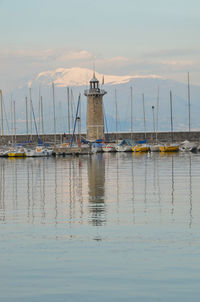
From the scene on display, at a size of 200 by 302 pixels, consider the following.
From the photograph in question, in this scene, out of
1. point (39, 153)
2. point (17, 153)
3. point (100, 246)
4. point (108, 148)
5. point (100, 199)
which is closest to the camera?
point (100, 246)

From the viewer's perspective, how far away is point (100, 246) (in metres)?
12.4

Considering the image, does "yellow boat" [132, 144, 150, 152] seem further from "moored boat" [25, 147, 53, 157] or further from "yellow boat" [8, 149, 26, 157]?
"yellow boat" [8, 149, 26, 157]

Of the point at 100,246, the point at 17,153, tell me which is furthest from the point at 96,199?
the point at 17,153

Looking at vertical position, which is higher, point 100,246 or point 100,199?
point 100,246

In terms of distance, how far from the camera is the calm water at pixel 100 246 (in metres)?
9.38

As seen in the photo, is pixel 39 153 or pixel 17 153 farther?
pixel 17 153

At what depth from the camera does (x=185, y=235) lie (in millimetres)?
13438

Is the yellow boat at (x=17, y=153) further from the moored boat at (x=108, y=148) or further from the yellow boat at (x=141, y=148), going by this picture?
the yellow boat at (x=141, y=148)

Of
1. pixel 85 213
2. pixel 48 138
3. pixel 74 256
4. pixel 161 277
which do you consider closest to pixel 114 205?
pixel 85 213

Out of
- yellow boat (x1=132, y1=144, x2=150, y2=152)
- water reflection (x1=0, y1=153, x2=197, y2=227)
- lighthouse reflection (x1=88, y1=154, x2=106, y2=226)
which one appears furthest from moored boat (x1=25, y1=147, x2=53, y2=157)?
water reflection (x1=0, y1=153, x2=197, y2=227)

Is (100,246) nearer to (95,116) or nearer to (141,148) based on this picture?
(141,148)

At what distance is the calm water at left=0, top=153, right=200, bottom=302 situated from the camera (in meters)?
9.38

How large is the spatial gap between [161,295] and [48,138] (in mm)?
90167

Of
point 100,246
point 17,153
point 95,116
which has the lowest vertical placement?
point 17,153
